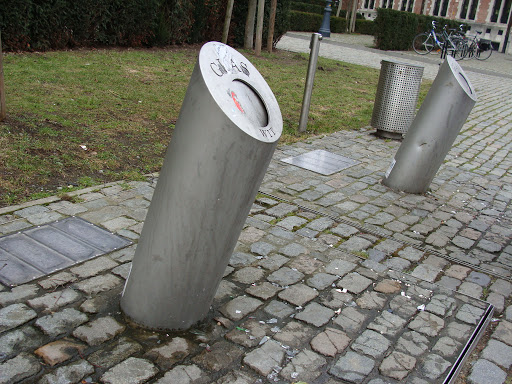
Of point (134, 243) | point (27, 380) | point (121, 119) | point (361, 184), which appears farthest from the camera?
point (121, 119)

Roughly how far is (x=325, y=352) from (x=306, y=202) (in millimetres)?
2411

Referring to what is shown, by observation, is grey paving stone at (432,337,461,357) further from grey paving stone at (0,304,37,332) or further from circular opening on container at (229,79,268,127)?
grey paving stone at (0,304,37,332)

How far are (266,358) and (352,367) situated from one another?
0.46m

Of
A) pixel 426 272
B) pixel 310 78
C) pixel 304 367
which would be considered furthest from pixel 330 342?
pixel 310 78

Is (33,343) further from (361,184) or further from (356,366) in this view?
(361,184)

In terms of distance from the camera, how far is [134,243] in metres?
3.98

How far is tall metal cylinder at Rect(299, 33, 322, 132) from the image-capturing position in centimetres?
742

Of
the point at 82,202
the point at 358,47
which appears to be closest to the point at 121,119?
the point at 82,202

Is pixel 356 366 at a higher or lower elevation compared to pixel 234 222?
lower

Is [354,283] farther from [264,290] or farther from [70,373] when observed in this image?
[70,373]

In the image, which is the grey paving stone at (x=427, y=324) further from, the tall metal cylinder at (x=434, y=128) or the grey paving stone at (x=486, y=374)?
the tall metal cylinder at (x=434, y=128)

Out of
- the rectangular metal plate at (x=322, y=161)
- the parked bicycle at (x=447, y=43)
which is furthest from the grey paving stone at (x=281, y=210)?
the parked bicycle at (x=447, y=43)

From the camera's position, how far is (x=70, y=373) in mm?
2582

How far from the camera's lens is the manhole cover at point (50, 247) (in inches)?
135
